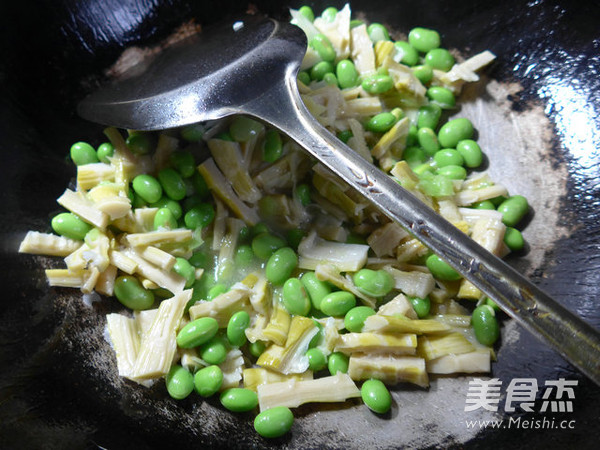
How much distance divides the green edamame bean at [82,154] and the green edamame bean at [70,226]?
Answer: 33 cm

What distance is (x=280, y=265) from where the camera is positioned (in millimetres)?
2381

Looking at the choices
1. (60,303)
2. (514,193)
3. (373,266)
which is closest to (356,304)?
(373,266)

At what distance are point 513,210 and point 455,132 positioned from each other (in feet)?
1.72

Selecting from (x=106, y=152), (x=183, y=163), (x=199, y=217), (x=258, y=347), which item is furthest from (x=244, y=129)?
(x=258, y=347)

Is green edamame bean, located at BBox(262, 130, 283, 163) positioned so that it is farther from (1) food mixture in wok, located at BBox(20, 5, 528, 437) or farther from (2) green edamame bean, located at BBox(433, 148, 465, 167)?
(2) green edamame bean, located at BBox(433, 148, 465, 167)

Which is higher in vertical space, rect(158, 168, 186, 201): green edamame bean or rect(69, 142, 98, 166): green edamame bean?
rect(69, 142, 98, 166): green edamame bean

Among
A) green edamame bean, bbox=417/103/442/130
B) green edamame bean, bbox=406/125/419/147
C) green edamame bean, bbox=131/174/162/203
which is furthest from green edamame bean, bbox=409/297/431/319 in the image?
green edamame bean, bbox=131/174/162/203

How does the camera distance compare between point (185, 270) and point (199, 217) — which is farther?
point (199, 217)

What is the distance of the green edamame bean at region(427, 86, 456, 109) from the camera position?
2.95 meters

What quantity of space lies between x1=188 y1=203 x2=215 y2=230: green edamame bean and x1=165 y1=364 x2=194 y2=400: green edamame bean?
674 millimetres

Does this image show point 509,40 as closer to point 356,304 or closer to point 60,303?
point 356,304

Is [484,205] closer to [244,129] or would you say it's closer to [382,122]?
[382,122]

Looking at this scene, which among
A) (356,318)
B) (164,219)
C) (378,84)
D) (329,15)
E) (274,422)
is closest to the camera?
(274,422)

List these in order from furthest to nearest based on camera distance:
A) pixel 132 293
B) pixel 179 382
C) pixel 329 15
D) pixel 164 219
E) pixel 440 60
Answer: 1. pixel 329 15
2. pixel 440 60
3. pixel 164 219
4. pixel 132 293
5. pixel 179 382
